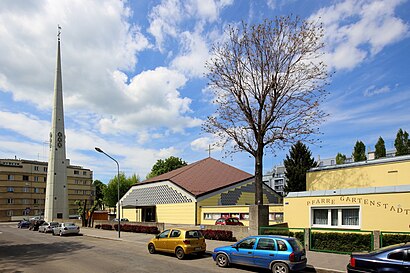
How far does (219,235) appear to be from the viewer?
22.2 meters

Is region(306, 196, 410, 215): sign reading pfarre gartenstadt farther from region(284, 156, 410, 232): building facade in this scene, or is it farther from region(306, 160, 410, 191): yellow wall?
region(306, 160, 410, 191): yellow wall

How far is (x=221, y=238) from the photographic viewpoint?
22.0 m

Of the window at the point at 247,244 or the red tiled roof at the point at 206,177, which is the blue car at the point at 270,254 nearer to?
the window at the point at 247,244

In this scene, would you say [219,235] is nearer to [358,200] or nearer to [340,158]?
[358,200]

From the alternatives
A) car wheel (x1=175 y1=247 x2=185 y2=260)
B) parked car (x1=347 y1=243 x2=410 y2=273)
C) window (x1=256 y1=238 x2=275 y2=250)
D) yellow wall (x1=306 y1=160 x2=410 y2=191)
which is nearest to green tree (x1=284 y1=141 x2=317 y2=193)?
yellow wall (x1=306 y1=160 x2=410 y2=191)

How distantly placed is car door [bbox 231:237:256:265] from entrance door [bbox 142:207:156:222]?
108 ft

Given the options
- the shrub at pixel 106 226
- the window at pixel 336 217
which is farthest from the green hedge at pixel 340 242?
the shrub at pixel 106 226

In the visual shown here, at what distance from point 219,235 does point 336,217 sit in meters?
7.79

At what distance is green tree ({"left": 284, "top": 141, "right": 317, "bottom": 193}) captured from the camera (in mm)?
45125

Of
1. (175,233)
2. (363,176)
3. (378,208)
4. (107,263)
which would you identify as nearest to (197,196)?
(363,176)

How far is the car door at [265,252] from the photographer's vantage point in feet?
39.9

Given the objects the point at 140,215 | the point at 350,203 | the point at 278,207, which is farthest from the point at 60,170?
the point at 350,203

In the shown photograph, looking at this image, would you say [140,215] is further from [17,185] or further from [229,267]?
[17,185]

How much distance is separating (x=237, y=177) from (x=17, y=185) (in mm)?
62846
